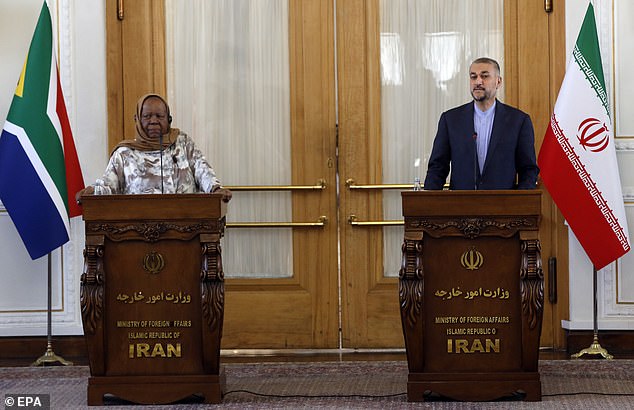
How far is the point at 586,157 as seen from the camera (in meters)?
5.93

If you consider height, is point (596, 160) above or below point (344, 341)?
above

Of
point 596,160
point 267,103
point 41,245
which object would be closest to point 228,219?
point 267,103

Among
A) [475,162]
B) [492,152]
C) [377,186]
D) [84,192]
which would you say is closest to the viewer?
[84,192]

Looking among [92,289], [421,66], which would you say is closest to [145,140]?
[92,289]

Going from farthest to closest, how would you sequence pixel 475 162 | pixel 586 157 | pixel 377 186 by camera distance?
pixel 377 186 → pixel 586 157 → pixel 475 162

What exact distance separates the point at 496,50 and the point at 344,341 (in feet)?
6.68

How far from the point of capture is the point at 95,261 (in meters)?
4.81

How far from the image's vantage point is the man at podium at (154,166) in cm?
503

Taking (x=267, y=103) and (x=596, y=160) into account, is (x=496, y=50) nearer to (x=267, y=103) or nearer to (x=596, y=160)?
(x=596, y=160)

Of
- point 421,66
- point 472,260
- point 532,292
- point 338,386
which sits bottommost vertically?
point 338,386

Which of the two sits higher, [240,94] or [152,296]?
[240,94]

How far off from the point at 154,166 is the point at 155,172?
0.03 metres

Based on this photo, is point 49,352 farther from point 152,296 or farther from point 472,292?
point 472,292

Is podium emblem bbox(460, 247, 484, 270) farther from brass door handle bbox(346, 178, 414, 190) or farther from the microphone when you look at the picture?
brass door handle bbox(346, 178, 414, 190)
